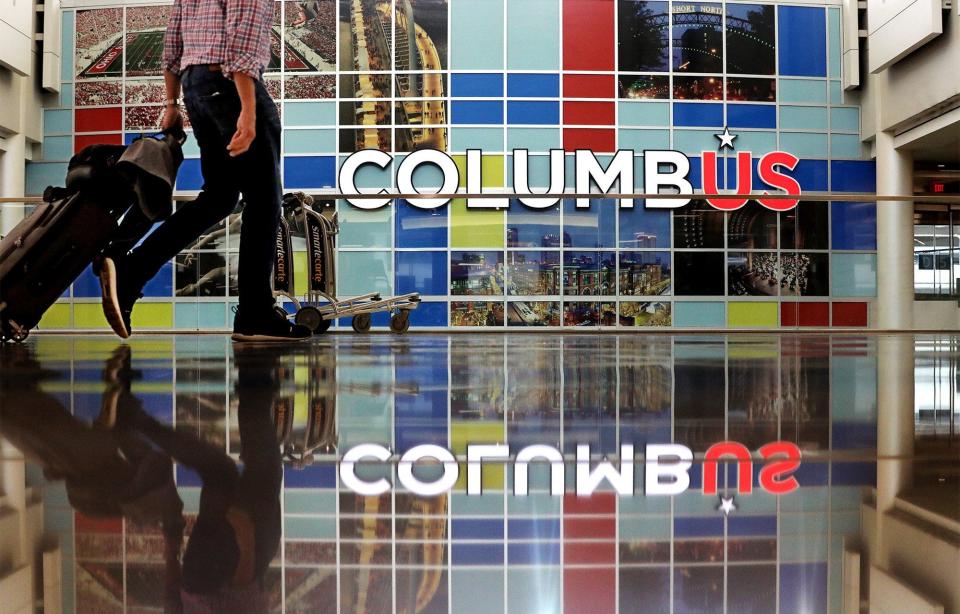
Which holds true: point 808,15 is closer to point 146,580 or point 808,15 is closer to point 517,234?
point 517,234

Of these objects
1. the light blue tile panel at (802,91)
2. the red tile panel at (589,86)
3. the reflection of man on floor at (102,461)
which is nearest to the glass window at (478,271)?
the reflection of man on floor at (102,461)

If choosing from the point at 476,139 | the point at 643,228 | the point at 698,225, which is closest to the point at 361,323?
the point at 643,228

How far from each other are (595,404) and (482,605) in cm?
105

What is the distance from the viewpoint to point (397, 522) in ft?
2.09

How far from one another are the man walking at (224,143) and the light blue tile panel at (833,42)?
15634 millimetres

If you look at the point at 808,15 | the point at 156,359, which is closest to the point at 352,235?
the point at 156,359

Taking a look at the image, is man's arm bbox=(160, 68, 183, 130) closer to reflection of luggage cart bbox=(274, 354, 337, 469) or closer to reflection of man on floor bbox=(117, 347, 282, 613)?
reflection of luggage cart bbox=(274, 354, 337, 469)

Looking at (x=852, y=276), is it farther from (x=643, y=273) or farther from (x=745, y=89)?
(x=745, y=89)

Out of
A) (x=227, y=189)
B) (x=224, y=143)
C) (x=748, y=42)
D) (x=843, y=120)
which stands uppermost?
(x=748, y=42)

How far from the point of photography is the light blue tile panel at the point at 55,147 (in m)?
17.0

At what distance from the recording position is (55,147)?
17.0m

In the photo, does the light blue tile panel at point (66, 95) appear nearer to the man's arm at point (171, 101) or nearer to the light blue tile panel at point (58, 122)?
the light blue tile panel at point (58, 122)

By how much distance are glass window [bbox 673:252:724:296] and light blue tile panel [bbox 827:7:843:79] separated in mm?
9272

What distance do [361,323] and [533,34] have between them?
1059cm
